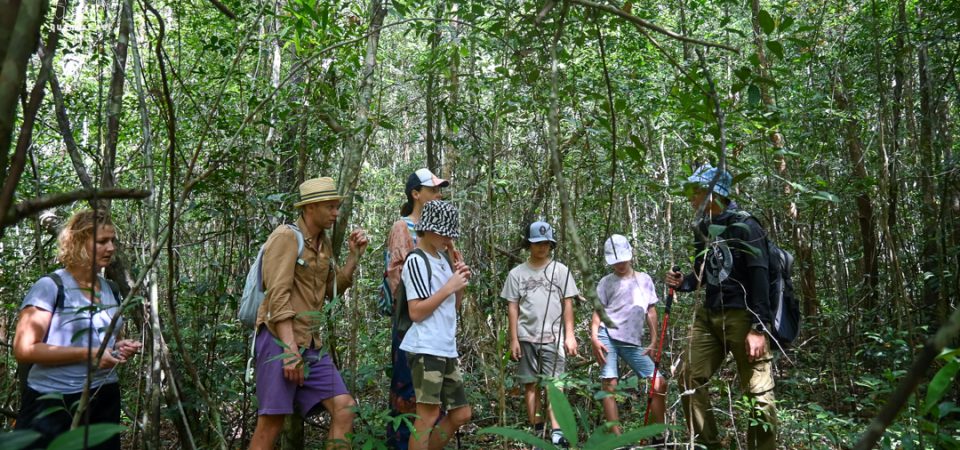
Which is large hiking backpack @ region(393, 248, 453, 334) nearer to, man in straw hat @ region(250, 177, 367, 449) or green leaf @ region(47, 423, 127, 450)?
man in straw hat @ region(250, 177, 367, 449)

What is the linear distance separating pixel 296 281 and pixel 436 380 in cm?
94

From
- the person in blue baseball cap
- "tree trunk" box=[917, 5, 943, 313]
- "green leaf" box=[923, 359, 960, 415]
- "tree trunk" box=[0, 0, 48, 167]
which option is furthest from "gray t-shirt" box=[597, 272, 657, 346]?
"tree trunk" box=[0, 0, 48, 167]

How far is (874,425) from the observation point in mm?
638

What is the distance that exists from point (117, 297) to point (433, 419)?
1.77 metres

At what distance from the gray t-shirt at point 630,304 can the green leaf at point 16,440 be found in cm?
436

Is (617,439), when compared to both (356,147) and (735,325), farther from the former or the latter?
(735,325)

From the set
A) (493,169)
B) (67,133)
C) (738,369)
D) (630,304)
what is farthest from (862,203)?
(67,133)

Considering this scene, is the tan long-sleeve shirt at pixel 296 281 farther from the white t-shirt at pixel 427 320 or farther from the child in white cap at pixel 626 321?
the child in white cap at pixel 626 321

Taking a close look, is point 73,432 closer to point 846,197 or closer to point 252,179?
point 252,179

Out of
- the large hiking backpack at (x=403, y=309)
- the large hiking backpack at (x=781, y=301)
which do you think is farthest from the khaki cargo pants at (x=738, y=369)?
the large hiking backpack at (x=403, y=309)

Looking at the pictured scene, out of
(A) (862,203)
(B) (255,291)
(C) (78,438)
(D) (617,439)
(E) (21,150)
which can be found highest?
(A) (862,203)

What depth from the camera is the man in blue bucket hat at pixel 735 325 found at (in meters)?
3.81

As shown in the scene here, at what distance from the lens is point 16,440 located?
2.47ft

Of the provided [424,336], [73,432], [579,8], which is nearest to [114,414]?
[424,336]
